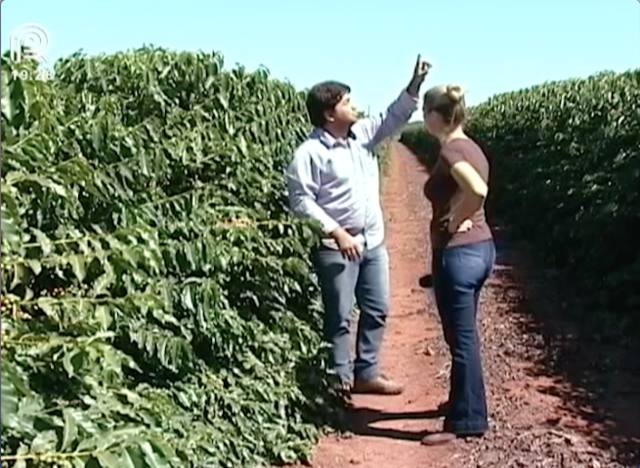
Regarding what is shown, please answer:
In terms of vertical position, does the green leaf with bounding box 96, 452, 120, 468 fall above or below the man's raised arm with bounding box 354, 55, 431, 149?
below

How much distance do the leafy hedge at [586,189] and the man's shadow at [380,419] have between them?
2093mm

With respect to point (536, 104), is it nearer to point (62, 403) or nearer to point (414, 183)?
point (414, 183)

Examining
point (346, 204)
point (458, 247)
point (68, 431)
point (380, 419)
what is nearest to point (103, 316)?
point (68, 431)

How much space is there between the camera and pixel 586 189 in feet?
28.0

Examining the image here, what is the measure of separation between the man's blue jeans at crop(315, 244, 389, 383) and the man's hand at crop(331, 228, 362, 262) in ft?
0.13

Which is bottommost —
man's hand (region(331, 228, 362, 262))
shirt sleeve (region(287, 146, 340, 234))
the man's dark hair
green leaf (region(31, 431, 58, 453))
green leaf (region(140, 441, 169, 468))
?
green leaf (region(140, 441, 169, 468))

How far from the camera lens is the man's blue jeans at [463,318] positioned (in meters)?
4.63

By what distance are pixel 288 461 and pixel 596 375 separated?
1.98 metres

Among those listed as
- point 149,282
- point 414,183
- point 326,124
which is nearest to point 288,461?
point 149,282

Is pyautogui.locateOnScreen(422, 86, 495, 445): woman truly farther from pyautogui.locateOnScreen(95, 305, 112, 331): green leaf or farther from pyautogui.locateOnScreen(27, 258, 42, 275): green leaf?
pyautogui.locateOnScreen(27, 258, 42, 275): green leaf

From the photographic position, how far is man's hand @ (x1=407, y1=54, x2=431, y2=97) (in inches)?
200

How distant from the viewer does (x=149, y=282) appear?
3701 millimetres

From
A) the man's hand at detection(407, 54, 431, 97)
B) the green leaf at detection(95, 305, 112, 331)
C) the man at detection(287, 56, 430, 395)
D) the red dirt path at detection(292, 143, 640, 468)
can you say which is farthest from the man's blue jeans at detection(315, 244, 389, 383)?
the green leaf at detection(95, 305, 112, 331)

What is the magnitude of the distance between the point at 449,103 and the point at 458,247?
0.59m
